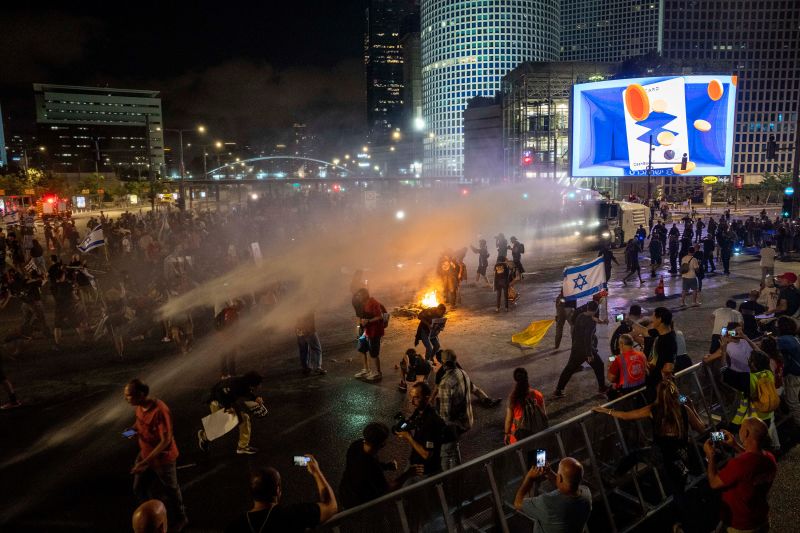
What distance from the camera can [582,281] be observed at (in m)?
9.19

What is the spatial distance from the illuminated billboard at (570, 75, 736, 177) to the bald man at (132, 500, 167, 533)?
1614 inches

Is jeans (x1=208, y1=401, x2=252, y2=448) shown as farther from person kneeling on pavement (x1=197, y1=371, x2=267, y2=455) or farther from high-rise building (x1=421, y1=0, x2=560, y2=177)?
high-rise building (x1=421, y1=0, x2=560, y2=177)

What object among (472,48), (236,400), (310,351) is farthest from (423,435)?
(472,48)

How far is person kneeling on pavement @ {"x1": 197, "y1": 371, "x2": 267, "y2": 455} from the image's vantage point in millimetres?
6281

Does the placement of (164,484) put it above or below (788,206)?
below

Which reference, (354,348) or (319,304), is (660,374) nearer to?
(354,348)

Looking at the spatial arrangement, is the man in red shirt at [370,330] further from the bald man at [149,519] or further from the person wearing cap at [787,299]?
the person wearing cap at [787,299]

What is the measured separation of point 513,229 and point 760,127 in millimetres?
108776

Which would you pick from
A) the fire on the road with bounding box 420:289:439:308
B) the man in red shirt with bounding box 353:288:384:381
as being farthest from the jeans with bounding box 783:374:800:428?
the fire on the road with bounding box 420:289:439:308

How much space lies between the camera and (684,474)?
5117mm

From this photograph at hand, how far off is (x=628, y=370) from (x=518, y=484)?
7.45 feet

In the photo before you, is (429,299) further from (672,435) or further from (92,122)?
(92,122)

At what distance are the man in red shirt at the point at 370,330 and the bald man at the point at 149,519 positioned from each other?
19.6 feet

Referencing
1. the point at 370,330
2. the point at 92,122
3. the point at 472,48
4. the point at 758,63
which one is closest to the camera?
the point at 370,330
